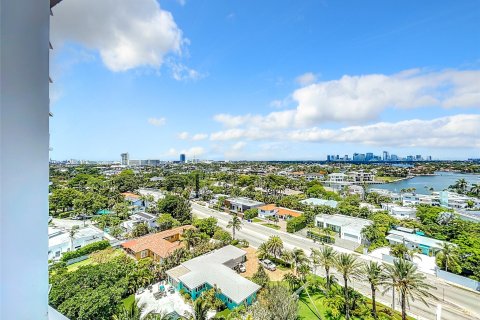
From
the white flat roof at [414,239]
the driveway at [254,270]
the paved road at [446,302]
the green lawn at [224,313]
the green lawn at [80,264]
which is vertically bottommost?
the paved road at [446,302]

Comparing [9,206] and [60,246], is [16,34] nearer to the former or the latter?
[9,206]

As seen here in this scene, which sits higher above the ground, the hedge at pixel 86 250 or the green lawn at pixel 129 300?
the hedge at pixel 86 250

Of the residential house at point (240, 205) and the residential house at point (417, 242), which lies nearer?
the residential house at point (417, 242)

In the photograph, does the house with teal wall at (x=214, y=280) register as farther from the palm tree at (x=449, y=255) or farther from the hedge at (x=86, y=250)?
the palm tree at (x=449, y=255)

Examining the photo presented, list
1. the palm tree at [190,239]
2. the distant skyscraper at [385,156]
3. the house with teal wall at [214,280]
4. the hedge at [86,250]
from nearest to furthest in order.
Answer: the house with teal wall at [214,280] < the hedge at [86,250] < the palm tree at [190,239] < the distant skyscraper at [385,156]

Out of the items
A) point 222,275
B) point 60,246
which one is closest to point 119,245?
point 60,246

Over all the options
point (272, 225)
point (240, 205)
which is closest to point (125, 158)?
point (240, 205)

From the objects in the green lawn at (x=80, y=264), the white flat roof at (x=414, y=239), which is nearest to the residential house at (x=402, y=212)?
the white flat roof at (x=414, y=239)
